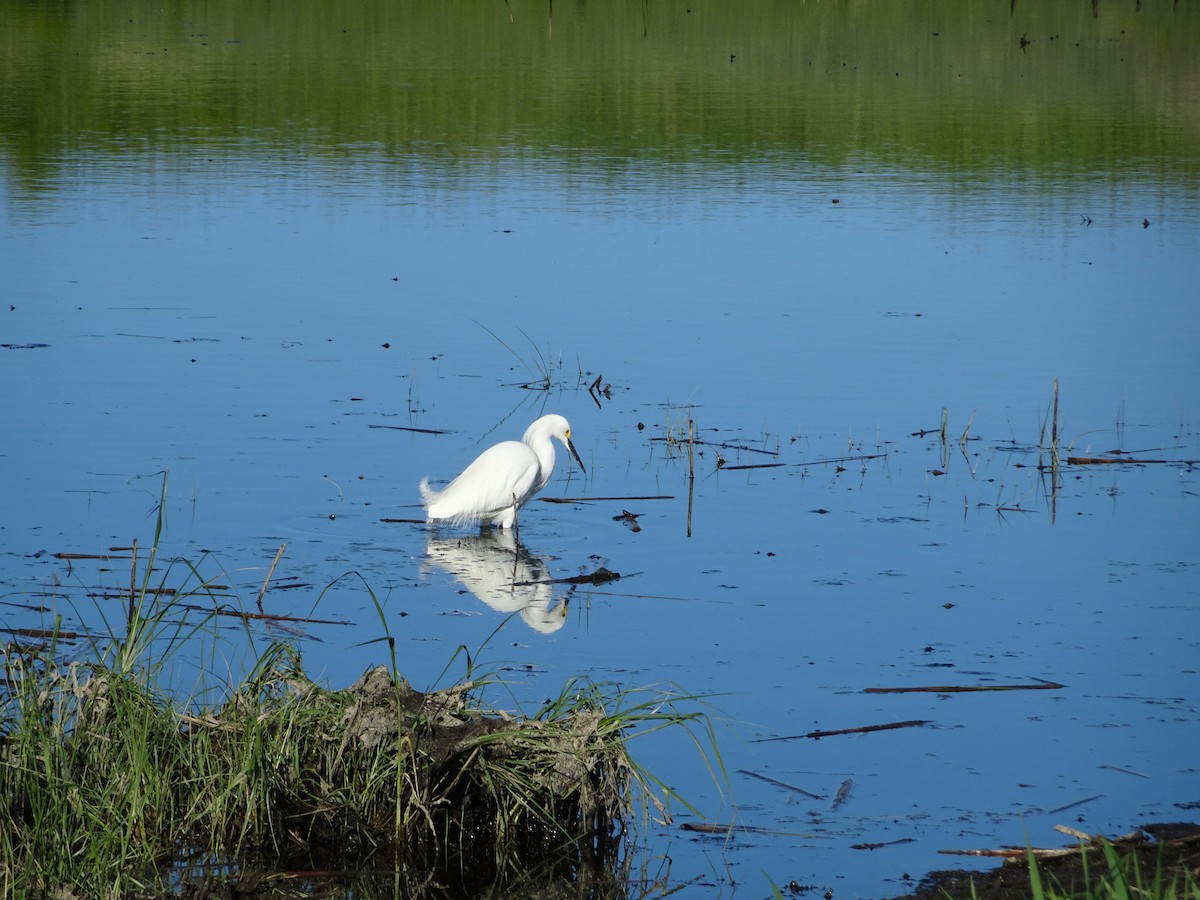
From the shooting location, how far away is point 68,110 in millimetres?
25484

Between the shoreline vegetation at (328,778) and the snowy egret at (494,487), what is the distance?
10.7 feet

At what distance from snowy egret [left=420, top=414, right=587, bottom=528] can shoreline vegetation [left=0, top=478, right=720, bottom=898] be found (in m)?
3.26

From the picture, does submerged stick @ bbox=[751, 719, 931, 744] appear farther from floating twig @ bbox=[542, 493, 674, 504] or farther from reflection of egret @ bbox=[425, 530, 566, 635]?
floating twig @ bbox=[542, 493, 674, 504]

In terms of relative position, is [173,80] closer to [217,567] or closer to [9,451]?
[9,451]

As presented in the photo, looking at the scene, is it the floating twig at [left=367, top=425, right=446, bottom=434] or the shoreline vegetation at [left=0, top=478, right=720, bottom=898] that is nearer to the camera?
the shoreline vegetation at [left=0, top=478, right=720, bottom=898]

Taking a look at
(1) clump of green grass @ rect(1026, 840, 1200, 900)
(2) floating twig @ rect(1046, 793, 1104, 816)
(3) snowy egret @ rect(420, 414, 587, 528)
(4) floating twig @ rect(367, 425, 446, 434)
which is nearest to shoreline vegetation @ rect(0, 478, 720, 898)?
(1) clump of green grass @ rect(1026, 840, 1200, 900)

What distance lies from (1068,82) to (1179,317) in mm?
17439

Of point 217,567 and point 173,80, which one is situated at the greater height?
point 173,80

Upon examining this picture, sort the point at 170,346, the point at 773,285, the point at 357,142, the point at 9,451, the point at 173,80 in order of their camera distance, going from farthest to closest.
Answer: the point at 173,80, the point at 357,142, the point at 773,285, the point at 170,346, the point at 9,451

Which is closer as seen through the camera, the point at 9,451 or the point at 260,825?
the point at 260,825

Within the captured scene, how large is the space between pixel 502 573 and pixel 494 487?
0.65 m

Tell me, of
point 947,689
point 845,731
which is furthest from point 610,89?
point 845,731

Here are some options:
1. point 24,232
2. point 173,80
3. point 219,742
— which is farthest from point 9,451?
point 173,80

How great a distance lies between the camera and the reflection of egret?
7.38 meters
